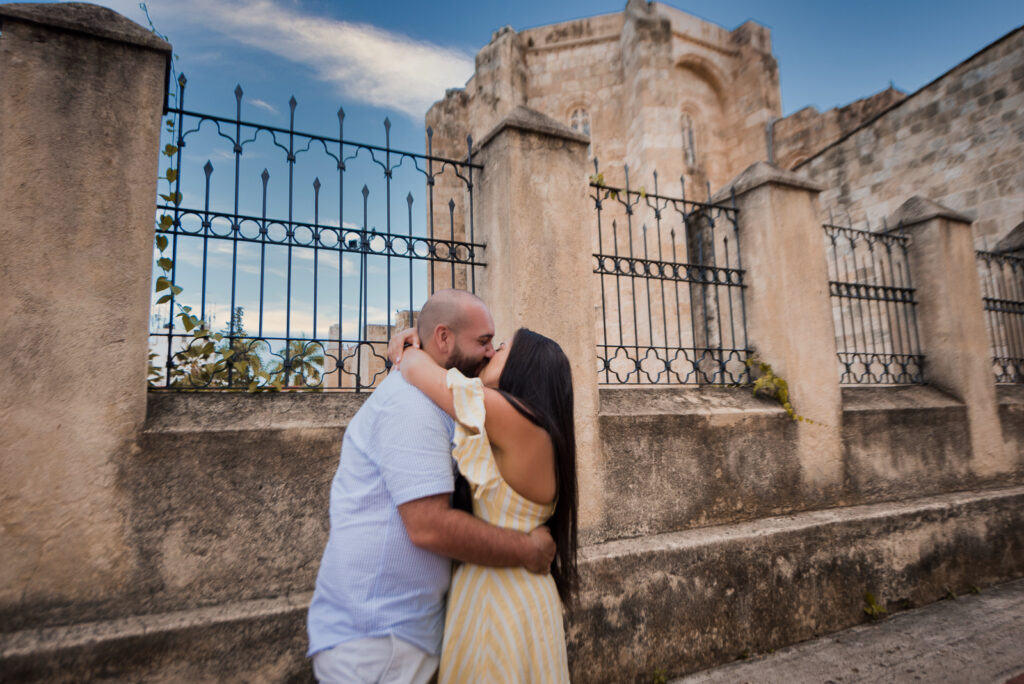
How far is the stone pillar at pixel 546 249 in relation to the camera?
338 cm

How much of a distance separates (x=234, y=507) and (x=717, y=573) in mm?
2836

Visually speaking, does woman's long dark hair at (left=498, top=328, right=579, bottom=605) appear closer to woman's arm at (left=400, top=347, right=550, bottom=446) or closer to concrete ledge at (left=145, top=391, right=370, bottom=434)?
woman's arm at (left=400, top=347, right=550, bottom=446)

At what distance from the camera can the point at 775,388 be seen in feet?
13.9

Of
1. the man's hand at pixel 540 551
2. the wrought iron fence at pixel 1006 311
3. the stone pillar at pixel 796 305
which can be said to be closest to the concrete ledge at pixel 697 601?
the stone pillar at pixel 796 305

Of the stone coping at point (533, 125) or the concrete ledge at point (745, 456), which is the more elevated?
the stone coping at point (533, 125)

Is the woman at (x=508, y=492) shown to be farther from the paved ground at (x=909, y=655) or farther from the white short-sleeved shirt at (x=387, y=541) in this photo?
the paved ground at (x=909, y=655)

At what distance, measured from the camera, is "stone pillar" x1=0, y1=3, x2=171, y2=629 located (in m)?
2.27

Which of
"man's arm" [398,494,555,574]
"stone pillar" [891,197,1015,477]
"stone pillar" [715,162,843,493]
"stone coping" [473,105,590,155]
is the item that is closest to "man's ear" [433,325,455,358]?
"man's arm" [398,494,555,574]

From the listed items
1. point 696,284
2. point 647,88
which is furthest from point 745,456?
point 647,88

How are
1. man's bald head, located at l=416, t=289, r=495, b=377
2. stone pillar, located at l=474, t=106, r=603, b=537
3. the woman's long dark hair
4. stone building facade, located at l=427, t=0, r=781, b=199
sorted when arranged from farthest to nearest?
stone building facade, located at l=427, t=0, r=781, b=199, stone pillar, located at l=474, t=106, r=603, b=537, man's bald head, located at l=416, t=289, r=495, b=377, the woman's long dark hair

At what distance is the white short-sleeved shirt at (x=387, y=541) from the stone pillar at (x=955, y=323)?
230 inches

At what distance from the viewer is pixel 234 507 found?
2.56m

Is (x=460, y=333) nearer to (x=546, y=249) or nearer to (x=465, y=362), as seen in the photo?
(x=465, y=362)

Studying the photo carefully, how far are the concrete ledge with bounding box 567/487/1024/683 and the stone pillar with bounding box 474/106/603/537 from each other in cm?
48
